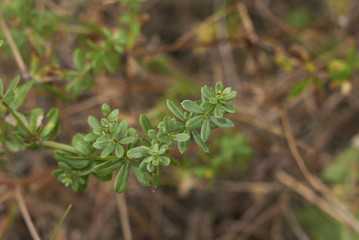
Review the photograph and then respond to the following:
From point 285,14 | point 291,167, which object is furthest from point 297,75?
point 285,14

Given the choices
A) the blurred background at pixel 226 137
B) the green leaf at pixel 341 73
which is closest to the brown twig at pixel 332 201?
the blurred background at pixel 226 137

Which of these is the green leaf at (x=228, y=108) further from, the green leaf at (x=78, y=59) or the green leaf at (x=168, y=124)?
the green leaf at (x=78, y=59)

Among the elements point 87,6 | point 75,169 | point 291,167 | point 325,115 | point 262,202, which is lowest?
point 75,169

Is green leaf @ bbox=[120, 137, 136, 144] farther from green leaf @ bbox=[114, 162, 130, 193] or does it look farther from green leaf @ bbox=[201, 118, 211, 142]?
green leaf @ bbox=[201, 118, 211, 142]

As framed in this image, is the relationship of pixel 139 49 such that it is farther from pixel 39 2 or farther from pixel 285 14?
pixel 285 14

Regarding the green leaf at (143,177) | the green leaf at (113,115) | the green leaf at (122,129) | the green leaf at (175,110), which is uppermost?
the green leaf at (175,110)

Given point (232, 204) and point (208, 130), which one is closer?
point (208, 130)

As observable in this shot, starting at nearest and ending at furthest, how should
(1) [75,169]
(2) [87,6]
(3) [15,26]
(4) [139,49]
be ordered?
(1) [75,169], (3) [15,26], (4) [139,49], (2) [87,6]
